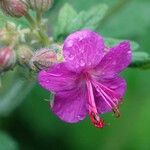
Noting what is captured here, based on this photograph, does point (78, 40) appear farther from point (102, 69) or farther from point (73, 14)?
point (73, 14)

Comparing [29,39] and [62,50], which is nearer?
[62,50]

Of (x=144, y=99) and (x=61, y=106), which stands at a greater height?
(x=61, y=106)

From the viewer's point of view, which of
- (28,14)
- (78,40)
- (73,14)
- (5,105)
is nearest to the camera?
(78,40)

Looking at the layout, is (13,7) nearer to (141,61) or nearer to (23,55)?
(23,55)

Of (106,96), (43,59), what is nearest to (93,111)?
(106,96)

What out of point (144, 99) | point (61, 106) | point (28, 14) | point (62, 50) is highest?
point (28, 14)

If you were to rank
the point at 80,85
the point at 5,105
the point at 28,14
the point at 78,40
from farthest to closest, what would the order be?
the point at 5,105 < the point at 28,14 < the point at 80,85 < the point at 78,40

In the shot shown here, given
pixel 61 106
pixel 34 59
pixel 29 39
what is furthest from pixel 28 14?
pixel 61 106
